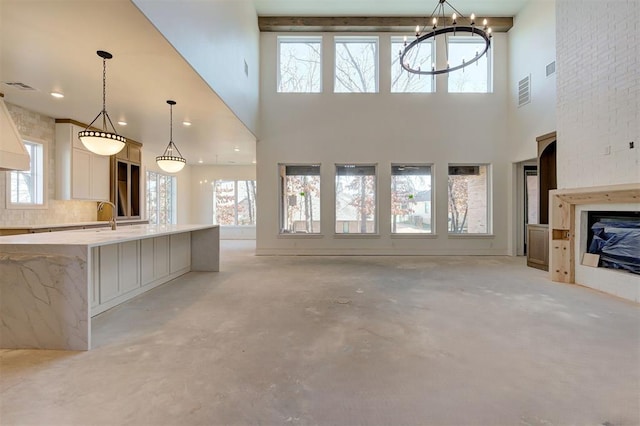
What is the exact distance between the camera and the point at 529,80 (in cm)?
670

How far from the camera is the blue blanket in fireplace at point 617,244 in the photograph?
3.84 meters

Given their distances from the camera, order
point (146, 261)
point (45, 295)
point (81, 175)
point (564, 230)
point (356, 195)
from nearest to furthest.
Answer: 1. point (45, 295)
2. point (146, 261)
3. point (564, 230)
4. point (81, 175)
5. point (356, 195)

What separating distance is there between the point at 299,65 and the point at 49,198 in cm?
633

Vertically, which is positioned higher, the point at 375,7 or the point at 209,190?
the point at 375,7

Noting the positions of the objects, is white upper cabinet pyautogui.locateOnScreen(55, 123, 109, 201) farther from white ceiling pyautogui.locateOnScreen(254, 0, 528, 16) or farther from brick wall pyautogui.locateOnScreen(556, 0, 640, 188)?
brick wall pyautogui.locateOnScreen(556, 0, 640, 188)

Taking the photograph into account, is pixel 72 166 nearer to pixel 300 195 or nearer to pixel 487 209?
pixel 300 195

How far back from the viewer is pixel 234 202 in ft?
35.9

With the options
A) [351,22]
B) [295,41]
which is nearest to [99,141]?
[295,41]

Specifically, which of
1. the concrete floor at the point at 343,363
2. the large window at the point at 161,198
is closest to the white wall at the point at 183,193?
the large window at the point at 161,198

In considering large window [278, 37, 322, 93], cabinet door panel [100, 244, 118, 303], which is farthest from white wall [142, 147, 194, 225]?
cabinet door panel [100, 244, 118, 303]

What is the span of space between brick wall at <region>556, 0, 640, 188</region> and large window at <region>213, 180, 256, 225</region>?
9.01 meters

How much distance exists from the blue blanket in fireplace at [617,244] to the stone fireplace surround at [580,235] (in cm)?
12

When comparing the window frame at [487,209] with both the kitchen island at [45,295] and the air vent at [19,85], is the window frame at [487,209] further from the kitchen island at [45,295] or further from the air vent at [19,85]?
the air vent at [19,85]

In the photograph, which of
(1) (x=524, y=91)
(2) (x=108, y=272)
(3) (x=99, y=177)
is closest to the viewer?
(2) (x=108, y=272)
